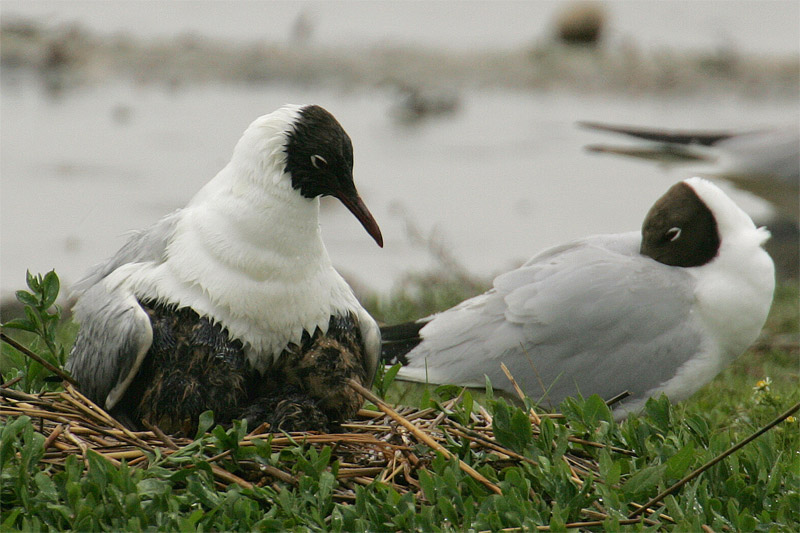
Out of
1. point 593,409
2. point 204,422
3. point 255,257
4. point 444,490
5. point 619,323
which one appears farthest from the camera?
point 619,323

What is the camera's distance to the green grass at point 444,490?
257 centimetres

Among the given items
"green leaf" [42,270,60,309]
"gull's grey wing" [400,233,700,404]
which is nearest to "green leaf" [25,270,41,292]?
"green leaf" [42,270,60,309]

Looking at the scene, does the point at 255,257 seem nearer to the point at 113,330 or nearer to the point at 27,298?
the point at 113,330

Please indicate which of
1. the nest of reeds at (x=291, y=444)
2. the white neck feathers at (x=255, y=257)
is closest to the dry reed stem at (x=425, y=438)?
the nest of reeds at (x=291, y=444)

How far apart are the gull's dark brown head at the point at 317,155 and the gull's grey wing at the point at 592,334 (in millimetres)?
1412

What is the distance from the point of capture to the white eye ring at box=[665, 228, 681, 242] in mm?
4391

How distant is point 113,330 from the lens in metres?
2.95

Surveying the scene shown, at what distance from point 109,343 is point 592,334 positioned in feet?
6.85

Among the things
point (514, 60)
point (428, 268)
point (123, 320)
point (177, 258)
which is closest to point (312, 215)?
point (177, 258)

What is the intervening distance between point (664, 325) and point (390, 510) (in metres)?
1.97

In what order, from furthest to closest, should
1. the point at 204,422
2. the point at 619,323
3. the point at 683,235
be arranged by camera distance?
the point at 683,235
the point at 619,323
the point at 204,422

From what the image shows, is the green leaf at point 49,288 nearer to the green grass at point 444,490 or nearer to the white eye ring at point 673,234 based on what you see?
the green grass at point 444,490

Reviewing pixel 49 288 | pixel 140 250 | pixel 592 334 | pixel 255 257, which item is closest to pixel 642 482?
pixel 255 257

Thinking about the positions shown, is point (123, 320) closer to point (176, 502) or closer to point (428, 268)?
point (176, 502)
